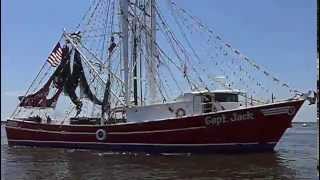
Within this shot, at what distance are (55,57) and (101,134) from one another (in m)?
10.4

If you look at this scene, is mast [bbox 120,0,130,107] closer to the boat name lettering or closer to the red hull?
the red hull

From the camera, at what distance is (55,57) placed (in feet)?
161

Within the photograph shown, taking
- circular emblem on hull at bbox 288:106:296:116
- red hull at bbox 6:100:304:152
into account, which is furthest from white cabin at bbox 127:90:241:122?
circular emblem on hull at bbox 288:106:296:116

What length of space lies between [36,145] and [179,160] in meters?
20.5

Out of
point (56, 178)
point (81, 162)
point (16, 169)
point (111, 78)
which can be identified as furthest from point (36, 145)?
point (56, 178)

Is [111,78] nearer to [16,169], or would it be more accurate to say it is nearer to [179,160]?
[179,160]

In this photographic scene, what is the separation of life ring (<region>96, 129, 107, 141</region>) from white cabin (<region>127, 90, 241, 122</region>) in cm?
424

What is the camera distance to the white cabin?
38312 millimetres

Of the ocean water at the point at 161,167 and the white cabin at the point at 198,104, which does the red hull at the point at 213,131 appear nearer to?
the ocean water at the point at 161,167

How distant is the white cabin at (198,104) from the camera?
38312 mm

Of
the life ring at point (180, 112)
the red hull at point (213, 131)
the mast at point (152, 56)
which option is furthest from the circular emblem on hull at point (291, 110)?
the mast at point (152, 56)

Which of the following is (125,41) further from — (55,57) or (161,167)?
(161,167)

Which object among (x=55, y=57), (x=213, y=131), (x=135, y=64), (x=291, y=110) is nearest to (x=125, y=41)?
(x=135, y=64)

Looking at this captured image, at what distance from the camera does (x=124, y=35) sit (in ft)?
151
